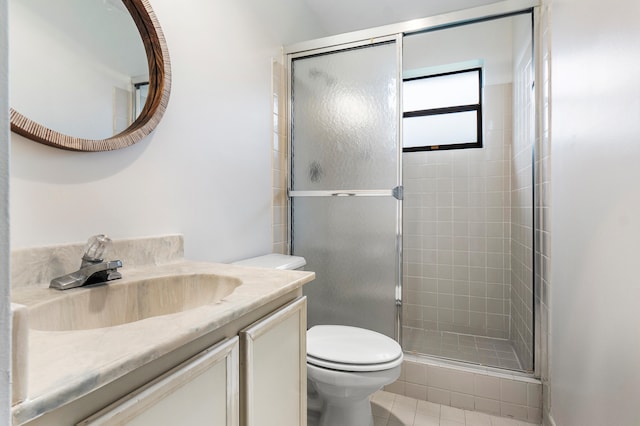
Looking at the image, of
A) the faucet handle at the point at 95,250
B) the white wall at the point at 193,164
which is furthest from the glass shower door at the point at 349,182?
the faucet handle at the point at 95,250

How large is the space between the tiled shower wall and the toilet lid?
129cm

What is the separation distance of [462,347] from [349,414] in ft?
3.97

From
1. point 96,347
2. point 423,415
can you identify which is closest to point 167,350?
point 96,347

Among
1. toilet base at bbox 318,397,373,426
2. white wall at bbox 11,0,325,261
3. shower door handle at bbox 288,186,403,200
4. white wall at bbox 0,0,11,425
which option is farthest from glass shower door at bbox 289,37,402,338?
white wall at bbox 0,0,11,425

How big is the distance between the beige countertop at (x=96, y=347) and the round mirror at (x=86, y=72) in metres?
0.47

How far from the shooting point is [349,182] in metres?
1.89

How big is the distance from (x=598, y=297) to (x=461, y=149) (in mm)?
1803

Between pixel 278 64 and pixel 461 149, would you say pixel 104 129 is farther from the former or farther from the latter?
pixel 461 149

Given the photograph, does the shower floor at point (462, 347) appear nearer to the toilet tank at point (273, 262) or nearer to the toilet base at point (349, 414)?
the toilet base at point (349, 414)

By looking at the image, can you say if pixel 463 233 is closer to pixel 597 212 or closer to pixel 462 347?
pixel 462 347

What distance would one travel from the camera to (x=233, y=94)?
160cm

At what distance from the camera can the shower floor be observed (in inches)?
75.6

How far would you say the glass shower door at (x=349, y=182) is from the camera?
1.81 m

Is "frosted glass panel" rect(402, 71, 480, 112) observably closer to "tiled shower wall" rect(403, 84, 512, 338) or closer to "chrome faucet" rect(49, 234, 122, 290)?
"tiled shower wall" rect(403, 84, 512, 338)
